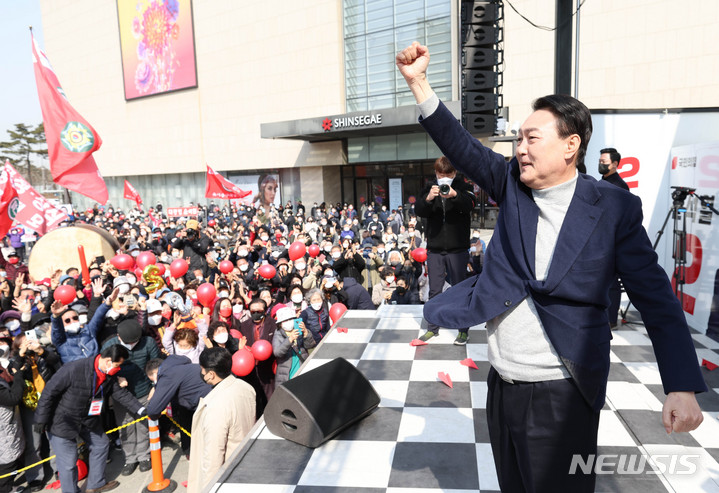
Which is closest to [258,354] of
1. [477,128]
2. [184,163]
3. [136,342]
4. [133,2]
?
[136,342]

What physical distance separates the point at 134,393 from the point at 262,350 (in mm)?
1499

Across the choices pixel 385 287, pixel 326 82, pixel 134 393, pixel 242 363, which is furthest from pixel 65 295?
pixel 326 82

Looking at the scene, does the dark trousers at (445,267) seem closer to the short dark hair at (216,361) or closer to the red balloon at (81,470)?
the short dark hair at (216,361)

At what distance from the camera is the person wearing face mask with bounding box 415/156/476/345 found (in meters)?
3.74

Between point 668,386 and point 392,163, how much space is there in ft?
70.7

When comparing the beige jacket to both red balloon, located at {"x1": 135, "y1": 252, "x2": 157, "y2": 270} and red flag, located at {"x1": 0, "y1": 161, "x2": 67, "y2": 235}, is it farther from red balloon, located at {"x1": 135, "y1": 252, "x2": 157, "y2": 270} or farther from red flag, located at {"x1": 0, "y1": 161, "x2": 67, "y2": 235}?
red flag, located at {"x1": 0, "y1": 161, "x2": 67, "y2": 235}

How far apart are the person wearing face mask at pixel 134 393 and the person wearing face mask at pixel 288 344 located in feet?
4.72

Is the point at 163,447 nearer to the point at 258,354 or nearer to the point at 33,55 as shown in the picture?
the point at 258,354

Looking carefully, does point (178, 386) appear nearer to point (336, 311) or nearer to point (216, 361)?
point (216, 361)

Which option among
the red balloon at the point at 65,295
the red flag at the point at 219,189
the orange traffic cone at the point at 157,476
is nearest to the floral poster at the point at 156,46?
the red flag at the point at 219,189

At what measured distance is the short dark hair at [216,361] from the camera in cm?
360

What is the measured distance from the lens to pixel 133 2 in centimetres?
2905

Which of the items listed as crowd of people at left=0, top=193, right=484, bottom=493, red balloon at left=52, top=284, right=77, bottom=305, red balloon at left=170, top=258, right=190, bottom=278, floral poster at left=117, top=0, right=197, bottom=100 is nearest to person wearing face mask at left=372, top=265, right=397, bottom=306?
crowd of people at left=0, top=193, right=484, bottom=493

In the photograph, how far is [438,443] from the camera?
2.71m
